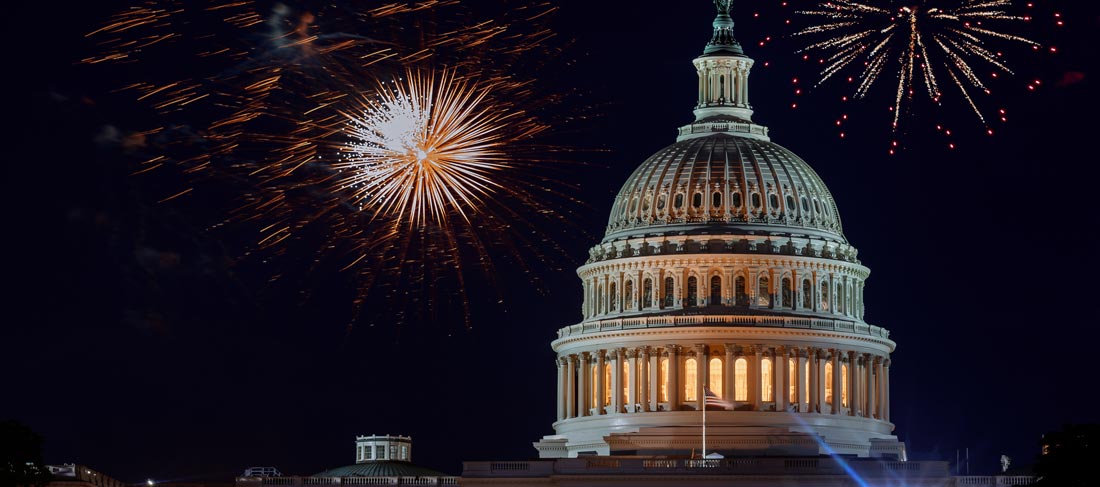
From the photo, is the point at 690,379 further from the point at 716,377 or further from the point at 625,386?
the point at 625,386

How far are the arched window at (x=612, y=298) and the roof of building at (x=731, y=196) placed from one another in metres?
3.15

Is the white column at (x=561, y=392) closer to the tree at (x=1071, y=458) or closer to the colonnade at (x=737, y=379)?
the colonnade at (x=737, y=379)

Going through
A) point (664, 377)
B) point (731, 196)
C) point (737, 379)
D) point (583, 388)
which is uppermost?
point (731, 196)

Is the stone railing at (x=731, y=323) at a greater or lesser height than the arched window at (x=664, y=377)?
greater

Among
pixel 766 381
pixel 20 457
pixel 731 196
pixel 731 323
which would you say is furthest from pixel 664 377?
pixel 20 457

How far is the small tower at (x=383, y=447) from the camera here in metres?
181

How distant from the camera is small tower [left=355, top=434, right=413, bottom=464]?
180625 millimetres

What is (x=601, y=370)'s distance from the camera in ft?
585

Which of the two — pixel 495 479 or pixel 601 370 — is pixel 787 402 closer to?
pixel 601 370

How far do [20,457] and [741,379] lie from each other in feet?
195

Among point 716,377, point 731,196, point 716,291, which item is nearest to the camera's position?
point 716,377

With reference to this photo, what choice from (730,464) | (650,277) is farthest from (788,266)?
(730,464)

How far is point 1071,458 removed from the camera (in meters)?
124

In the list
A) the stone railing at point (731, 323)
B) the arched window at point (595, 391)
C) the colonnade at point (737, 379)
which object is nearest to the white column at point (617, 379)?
the colonnade at point (737, 379)
